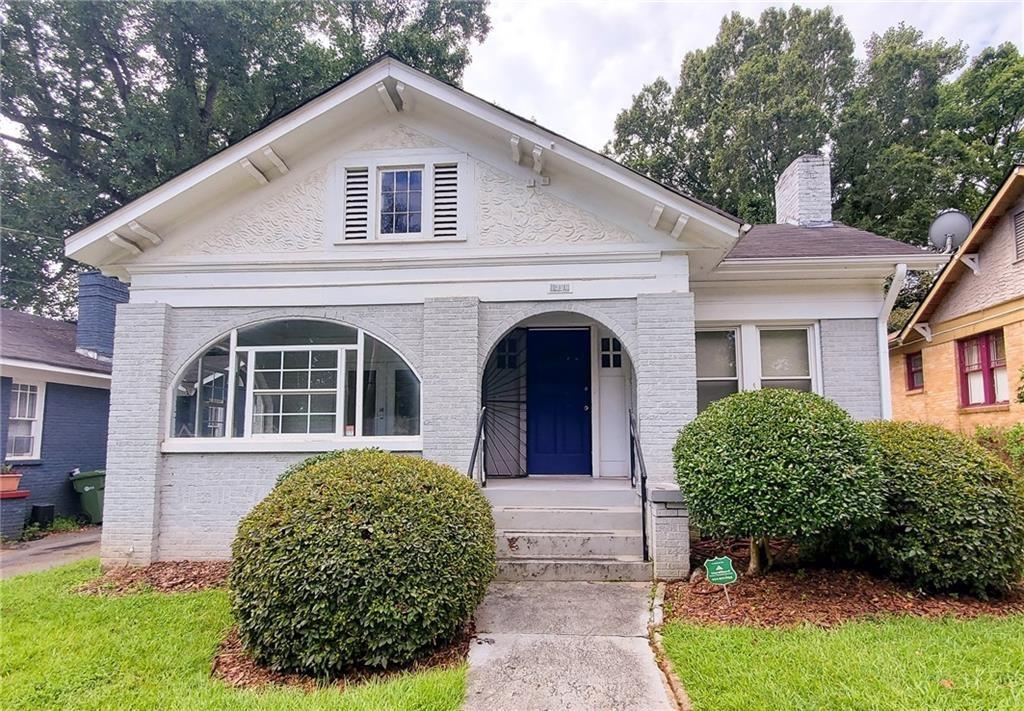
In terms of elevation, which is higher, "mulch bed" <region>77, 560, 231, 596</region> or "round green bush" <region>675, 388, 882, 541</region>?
"round green bush" <region>675, 388, 882, 541</region>

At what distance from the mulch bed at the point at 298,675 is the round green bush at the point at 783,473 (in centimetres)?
255

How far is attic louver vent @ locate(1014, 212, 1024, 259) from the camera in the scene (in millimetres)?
11969

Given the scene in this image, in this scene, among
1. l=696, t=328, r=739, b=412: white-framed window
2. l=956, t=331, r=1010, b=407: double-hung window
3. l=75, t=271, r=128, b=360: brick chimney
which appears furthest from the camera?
l=956, t=331, r=1010, b=407: double-hung window

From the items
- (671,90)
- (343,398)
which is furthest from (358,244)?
(671,90)

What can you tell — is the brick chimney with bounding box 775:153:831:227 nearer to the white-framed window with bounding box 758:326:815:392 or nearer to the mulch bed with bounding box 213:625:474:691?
the white-framed window with bounding box 758:326:815:392

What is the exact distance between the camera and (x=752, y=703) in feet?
10.9

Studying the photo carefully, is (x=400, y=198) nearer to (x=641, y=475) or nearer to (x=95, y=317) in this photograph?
(x=641, y=475)

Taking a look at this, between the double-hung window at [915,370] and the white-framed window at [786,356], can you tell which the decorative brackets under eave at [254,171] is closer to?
the white-framed window at [786,356]

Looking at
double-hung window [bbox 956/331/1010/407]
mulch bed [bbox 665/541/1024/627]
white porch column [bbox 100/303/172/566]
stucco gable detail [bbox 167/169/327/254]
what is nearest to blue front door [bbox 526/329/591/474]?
mulch bed [bbox 665/541/1024/627]

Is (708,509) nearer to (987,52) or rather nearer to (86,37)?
(86,37)

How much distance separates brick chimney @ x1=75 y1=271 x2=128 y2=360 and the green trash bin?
2.80 metres

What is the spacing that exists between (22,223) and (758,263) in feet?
62.3

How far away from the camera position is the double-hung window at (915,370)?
51.9ft

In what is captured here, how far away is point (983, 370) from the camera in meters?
13.3
